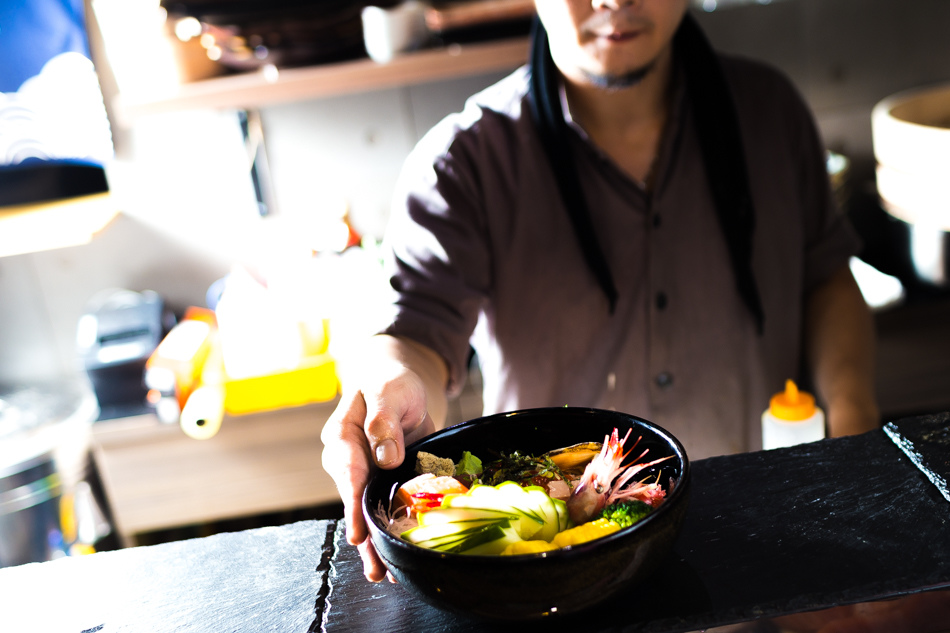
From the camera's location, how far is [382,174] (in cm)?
272

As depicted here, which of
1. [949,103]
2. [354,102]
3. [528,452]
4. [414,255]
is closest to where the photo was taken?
[528,452]

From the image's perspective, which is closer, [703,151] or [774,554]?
[774,554]

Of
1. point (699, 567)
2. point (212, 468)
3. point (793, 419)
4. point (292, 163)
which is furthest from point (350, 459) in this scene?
point (292, 163)

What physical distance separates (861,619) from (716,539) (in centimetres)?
13

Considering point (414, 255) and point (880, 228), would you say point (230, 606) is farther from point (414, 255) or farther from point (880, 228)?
point (880, 228)

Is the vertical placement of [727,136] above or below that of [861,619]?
above

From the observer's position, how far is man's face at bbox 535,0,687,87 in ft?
4.12

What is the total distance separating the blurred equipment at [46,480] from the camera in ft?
7.11

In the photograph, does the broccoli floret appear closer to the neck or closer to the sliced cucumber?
the sliced cucumber

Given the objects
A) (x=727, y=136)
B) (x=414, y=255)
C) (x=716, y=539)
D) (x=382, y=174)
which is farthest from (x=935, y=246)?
(x=382, y=174)

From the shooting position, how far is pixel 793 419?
41.0 inches

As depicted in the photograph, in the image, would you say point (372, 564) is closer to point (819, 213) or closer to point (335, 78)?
point (819, 213)

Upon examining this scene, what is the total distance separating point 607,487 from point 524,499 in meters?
0.09

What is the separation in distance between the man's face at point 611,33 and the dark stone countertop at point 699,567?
73 centimetres
